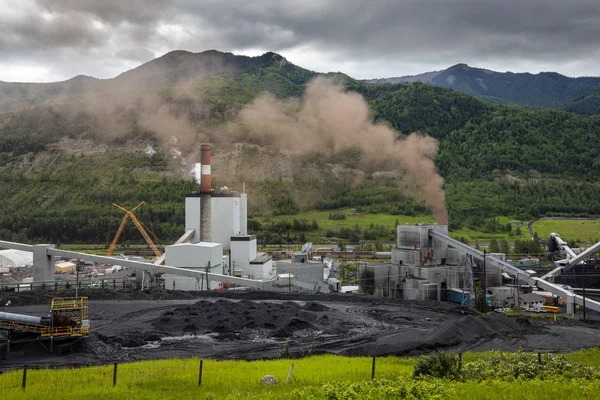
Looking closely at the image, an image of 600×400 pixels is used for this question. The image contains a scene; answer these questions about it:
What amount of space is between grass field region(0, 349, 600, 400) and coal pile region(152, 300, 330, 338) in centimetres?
821

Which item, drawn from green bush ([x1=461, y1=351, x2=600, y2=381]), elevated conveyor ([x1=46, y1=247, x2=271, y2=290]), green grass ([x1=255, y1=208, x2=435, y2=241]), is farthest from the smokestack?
green bush ([x1=461, y1=351, x2=600, y2=381])

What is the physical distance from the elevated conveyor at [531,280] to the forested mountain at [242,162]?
45157mm

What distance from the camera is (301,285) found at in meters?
53.8

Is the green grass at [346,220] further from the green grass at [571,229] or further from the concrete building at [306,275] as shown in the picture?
the concrete building at [306,275]

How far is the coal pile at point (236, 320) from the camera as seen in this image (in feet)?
104

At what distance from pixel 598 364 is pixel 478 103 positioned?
162601 millimetres

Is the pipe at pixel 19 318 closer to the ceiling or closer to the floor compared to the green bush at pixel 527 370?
closer to the floor

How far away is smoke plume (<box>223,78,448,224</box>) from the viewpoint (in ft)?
303

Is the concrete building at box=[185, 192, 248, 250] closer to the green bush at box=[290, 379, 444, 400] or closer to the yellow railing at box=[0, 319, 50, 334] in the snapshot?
the yellow railing at box=[0, 319, 50, 334]

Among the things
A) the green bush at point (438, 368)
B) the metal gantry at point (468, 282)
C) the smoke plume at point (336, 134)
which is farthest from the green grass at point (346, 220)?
the green bush at point (438, 368)

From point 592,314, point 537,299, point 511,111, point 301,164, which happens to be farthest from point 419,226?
point 511,111

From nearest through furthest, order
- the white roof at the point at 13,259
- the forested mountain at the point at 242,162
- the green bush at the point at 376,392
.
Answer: the green bush at the point at 376,392 → the white roof at the point at 13,259 → the forested mountain at the point at 242,162

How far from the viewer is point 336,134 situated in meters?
121

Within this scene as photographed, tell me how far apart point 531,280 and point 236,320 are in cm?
2648
